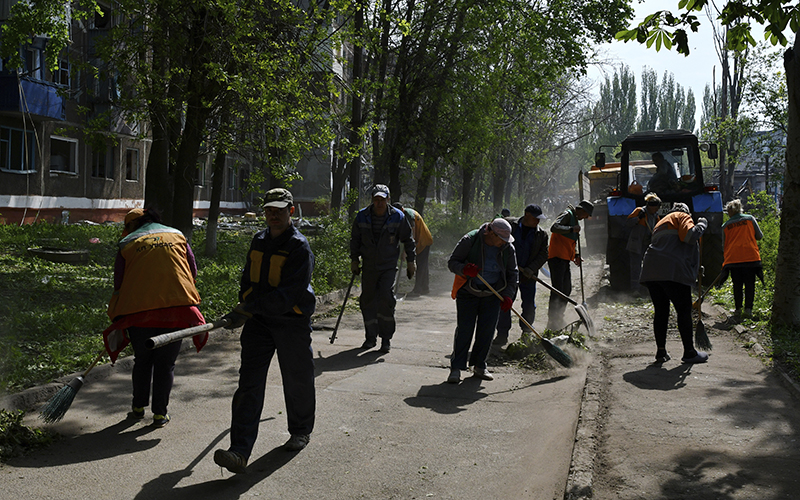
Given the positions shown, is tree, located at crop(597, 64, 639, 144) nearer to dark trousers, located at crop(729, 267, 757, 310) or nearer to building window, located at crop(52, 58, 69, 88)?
building window, located at crop(52, 58, 69, 88)

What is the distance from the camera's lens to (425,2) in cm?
2164

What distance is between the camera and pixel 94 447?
542 centimetres

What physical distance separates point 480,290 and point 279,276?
310 cm

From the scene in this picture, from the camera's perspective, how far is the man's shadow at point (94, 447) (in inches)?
201

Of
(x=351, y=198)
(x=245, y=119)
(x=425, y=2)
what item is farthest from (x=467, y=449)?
(x=425, y=2)

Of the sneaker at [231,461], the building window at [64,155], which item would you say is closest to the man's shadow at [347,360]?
the sneaker at [231,461]

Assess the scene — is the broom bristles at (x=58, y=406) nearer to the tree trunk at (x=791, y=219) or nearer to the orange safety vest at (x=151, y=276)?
the orange safety vest at (x=151, y=276)

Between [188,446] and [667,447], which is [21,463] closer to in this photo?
[188,446]

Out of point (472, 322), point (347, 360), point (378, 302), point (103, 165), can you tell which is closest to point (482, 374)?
point (472, 322)

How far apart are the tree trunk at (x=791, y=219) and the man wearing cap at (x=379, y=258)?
469cm

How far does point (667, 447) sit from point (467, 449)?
4.53ft

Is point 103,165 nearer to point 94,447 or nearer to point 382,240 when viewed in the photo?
point 382,240

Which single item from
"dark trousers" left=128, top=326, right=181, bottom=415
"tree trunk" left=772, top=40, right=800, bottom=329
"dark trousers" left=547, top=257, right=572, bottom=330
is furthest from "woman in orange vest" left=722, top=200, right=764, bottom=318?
"dark trousers" left=128, top=326, right=181, bottom=415

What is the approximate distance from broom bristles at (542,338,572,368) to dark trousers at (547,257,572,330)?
2477mm
